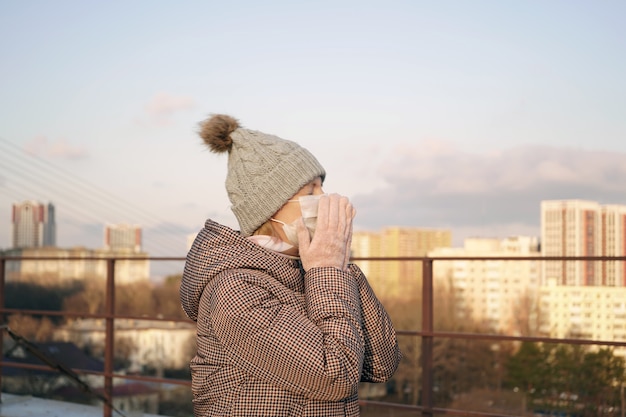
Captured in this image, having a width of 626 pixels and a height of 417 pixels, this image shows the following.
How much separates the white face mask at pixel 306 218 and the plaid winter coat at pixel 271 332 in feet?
0.14

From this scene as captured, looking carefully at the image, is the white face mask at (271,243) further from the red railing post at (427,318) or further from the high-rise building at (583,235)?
the high-rise building at (583,235)

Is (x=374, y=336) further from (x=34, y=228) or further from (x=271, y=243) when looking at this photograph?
(x=34, y=228)

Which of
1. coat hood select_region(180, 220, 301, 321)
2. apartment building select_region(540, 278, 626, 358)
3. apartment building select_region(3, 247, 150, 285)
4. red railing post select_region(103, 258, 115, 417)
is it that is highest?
coat hood select_region(180, 220, 301, 321)

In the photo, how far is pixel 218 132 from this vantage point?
154 centimetres

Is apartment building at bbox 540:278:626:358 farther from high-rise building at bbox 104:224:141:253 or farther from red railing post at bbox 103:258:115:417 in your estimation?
red railing post at bbox 103:258:115:417

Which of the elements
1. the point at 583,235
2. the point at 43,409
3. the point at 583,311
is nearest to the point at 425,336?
the point at 43,409

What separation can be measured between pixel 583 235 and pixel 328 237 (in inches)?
3363

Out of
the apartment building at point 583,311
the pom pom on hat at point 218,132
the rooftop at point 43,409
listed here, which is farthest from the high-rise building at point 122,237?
the pom pom on hat at point 218,132

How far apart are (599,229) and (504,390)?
2294 centimetres

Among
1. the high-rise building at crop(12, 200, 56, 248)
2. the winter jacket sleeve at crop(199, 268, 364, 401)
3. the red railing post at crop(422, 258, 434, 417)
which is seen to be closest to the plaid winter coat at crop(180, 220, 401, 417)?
the winter jacket sleeve at crop(199, 268, 364, 401)

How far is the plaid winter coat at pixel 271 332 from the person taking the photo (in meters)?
1.26

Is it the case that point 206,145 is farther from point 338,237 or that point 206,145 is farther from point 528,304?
point 528,304

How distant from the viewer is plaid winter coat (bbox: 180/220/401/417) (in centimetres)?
126

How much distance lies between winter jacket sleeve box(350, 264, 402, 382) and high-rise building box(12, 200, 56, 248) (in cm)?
8088
